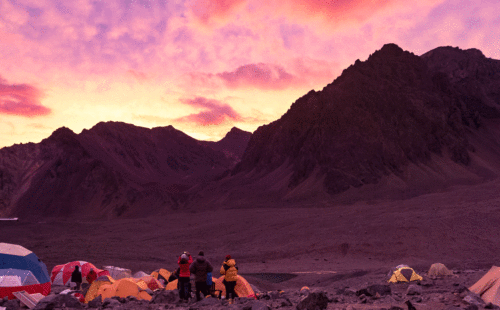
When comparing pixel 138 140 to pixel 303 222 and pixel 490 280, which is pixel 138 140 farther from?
pixel 490 280

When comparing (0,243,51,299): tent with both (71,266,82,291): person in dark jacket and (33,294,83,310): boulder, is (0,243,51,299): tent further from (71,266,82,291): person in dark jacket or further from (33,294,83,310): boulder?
(71,266,82,291): person in dark jacket

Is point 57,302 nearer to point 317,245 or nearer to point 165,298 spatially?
point 165,298

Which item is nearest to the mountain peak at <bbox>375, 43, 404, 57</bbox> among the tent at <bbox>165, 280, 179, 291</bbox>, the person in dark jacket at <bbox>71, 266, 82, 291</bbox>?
the person in dark jacket at <bbox>71, 266, 82, 291</bbox>

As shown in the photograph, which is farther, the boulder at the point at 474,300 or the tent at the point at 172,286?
the tent at the point at 172,286

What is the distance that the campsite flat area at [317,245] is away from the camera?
2627 centimetres

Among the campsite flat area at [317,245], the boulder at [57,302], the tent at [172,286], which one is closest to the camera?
the boulder at [57,302]

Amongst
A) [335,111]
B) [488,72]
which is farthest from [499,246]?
[488,72]

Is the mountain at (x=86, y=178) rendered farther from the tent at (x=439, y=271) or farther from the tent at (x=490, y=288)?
the tent at (x=490, y=288)

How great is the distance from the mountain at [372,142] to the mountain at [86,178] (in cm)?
1567

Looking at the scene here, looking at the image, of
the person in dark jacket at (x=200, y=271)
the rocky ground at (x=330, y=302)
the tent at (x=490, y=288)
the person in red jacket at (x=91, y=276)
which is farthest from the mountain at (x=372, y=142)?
the tent at (x=490, y=288)

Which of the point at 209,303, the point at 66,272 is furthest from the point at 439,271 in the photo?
the point at 66,272

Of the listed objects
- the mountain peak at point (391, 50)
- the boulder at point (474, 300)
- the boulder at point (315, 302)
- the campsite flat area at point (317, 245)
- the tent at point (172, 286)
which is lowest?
the campsite flat area at point (317, 245)

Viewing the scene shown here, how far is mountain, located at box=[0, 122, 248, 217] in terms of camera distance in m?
92.2

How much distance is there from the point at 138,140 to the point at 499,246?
126243 mm
